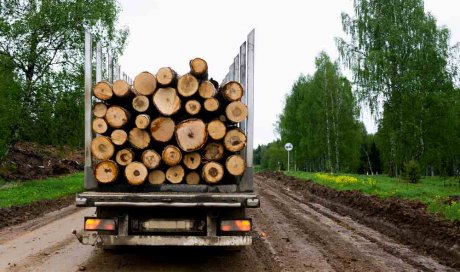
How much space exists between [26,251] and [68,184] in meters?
15.2

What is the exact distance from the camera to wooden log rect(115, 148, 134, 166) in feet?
21.6

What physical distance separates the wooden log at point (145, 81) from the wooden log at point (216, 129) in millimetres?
923

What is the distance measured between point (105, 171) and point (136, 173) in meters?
0.41

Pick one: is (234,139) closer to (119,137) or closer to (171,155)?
(171,155)

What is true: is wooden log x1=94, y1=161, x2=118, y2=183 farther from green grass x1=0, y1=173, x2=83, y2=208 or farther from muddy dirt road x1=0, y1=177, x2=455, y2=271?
green grass x1=0, y1=173, x2=83, y2=208

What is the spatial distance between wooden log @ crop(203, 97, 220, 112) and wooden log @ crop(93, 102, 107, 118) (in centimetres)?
138

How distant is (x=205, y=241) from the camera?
20.4 feet

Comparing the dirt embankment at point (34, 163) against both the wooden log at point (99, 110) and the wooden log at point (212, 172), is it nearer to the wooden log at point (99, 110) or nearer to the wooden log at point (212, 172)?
the wooden log at point (99, 110)

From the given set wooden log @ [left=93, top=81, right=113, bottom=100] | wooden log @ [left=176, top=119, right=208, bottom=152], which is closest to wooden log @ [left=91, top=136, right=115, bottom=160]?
wooden log @ [left=93, top=81, right=113, bottom=100]

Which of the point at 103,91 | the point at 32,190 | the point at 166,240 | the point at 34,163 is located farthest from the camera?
the point at 34,163

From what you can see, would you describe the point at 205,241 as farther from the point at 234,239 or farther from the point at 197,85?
the point at 197,85

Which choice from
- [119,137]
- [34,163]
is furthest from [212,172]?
[34,163]

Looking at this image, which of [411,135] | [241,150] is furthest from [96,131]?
[411,135]

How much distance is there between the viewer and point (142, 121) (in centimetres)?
661
